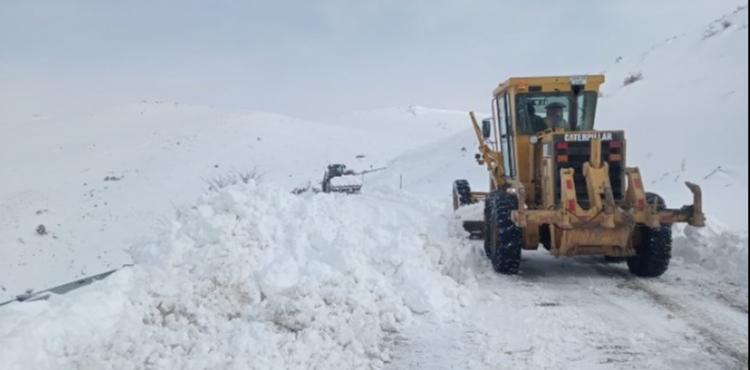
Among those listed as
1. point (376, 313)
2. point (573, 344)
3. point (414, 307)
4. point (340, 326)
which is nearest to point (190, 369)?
point (340, 326)

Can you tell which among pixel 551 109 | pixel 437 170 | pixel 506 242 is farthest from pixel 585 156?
pixel 437 170

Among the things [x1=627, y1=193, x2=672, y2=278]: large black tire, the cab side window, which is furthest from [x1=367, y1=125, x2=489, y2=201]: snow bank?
[x1=627, y1=193, x2=672, y2=278]: large black tire

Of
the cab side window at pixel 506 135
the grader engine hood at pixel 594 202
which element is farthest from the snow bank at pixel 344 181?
the grader engine hood at pixel 594 202

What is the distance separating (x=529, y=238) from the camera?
29.7 ft

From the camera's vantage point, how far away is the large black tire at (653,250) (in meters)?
8.41

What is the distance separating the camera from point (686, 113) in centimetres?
1881

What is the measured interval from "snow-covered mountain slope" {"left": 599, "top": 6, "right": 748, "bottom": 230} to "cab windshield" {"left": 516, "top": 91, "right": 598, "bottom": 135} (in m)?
1.97

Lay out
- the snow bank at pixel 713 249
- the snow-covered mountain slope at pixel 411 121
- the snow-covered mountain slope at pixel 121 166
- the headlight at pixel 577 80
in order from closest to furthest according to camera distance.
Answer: the snow bank at pixel 713 249, the headlight at pixel 577 80, the snow-covered mountain slope at pixel 121 166, the snow-covered mountain slope at pixel 411 121

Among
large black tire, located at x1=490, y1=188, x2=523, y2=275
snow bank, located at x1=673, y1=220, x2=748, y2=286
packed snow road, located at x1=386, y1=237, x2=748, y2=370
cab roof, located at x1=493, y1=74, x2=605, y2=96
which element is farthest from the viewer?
cab roof, located at x1=493, y1=74, x2=605, y2=96

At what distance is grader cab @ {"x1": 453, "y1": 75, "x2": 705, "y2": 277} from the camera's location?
8.02 meters

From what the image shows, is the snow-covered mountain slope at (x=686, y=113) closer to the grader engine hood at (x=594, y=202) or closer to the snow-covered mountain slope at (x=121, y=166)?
the grader engine hood at (x=594, y=202)

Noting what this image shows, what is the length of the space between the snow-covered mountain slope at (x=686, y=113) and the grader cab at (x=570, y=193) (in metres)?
1.73

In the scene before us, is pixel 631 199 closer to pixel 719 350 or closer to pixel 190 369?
pixel 719 350

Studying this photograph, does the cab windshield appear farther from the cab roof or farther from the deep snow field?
the deep snow field
